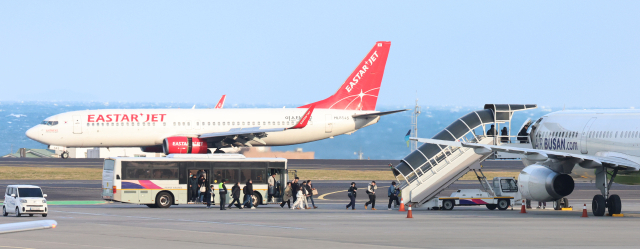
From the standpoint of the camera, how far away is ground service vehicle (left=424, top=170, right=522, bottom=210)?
3897 centimetres

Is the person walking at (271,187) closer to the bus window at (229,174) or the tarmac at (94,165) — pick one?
the bus window at (229,174)

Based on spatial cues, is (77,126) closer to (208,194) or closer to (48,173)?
(48,173)

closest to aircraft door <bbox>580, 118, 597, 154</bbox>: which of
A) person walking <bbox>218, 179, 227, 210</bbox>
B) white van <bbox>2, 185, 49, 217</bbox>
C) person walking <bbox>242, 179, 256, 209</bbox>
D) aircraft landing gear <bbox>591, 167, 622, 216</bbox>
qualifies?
aircraft landing gear <bbox>591, 167, 622, 216</bbox>

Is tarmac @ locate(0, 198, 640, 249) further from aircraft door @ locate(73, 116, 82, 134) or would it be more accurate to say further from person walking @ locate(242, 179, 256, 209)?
aircraft door @ locate(73, 116, 82, 134)

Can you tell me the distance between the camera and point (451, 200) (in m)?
39.2

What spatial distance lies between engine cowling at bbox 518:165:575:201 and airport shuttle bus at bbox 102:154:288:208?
13.9 metres

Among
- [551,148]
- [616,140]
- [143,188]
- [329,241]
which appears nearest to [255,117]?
[143,188]

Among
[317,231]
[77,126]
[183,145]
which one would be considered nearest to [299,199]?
[317,231]

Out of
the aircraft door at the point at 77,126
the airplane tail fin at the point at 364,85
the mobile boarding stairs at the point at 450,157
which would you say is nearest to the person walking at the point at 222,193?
the mobile boarding stairs at the point at 450,157

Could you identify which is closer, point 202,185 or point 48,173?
point 202,185

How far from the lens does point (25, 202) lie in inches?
1249

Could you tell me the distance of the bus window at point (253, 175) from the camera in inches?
1612

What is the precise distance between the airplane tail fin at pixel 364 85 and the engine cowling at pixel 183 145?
12.3 meters

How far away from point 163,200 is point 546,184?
62.1 ft
